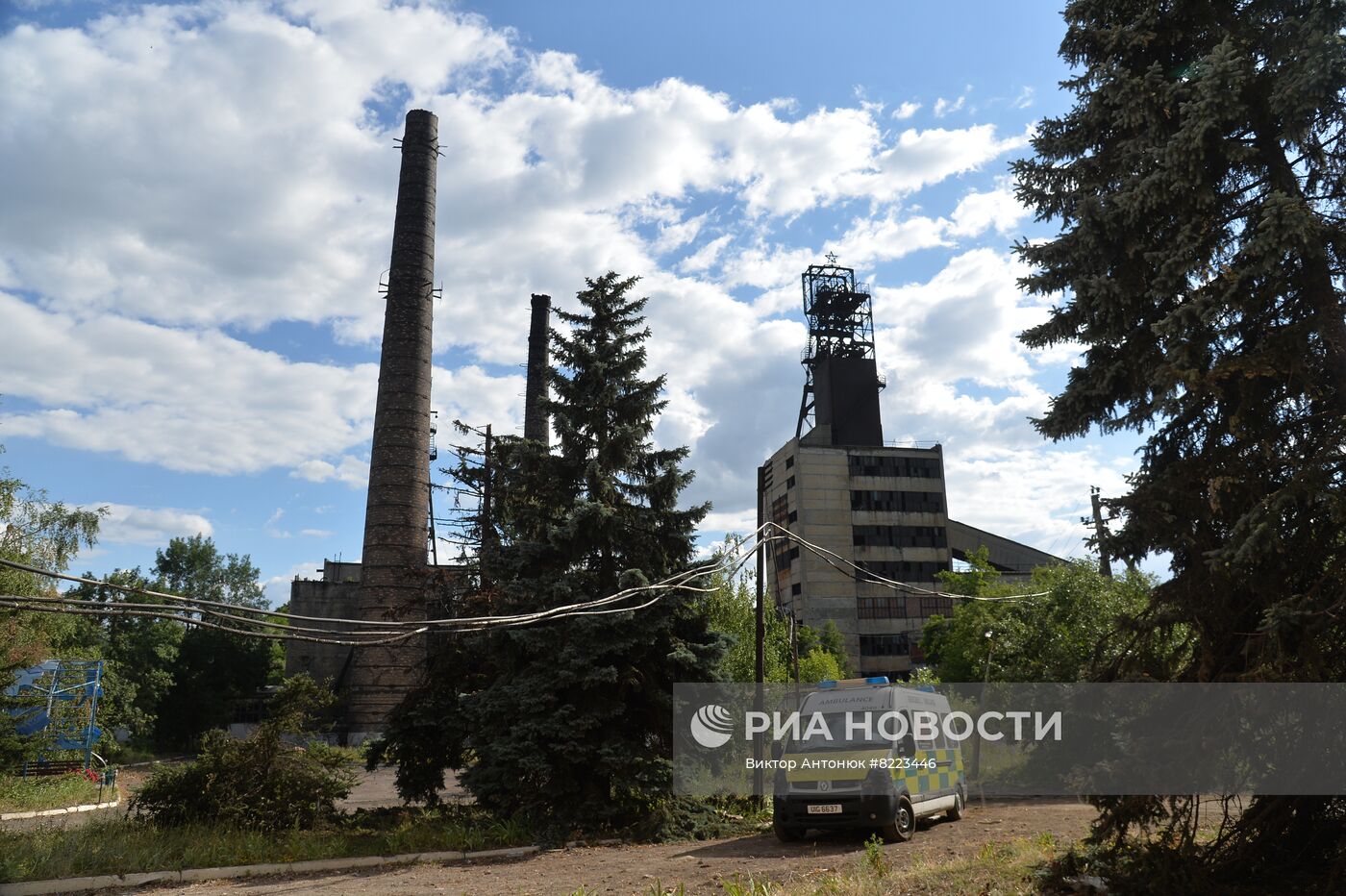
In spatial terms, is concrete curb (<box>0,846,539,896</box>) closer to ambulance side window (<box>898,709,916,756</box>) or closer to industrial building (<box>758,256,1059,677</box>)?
ambulance side window (<box>898,709,916,756</box>)

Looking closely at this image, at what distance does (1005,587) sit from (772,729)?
14.4 m

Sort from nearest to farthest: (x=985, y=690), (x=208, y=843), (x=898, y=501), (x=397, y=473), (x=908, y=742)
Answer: (x=208, y=843)
(x=908, y=742)
(x=985, y=690)
(x=397, y=473)
(x=898, y=501)

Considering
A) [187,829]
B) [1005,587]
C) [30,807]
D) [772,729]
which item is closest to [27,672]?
[30,807]

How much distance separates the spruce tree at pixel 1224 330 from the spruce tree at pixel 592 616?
794 centimetres

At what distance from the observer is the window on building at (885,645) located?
214ft

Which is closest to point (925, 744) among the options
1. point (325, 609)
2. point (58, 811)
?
point (58, 811)

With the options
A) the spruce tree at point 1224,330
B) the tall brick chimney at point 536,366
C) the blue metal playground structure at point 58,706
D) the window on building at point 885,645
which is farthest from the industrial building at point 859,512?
the spruce tree at point 1224,330

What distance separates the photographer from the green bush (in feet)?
45.2

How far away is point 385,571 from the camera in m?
36.5

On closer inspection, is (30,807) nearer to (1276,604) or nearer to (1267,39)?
(1276,604)

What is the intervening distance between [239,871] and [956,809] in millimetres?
11150

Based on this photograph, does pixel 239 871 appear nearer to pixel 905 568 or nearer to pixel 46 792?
pixel 46 792

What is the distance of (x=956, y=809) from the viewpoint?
14625 mm

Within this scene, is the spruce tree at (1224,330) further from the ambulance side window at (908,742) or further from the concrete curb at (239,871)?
the concrete curb at (239,871)
